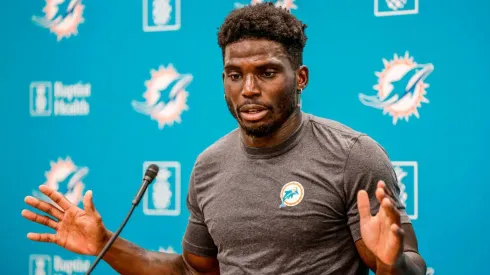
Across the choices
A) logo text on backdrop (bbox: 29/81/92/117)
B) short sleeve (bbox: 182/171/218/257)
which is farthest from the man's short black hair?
logo text on backdrop (bbox: 29/81/92/117)

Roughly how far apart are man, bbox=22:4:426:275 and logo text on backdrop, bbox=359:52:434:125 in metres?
0.70

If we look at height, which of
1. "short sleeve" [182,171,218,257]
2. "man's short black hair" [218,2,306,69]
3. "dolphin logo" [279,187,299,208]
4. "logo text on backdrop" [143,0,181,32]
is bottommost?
"short sleeve" [182,171,218,257]

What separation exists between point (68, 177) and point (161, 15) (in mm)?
839

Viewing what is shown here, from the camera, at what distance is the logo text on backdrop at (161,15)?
300 cm

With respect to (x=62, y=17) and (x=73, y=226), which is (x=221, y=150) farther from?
(x=62, y=17)

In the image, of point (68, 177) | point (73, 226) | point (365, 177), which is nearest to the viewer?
point (365, 177)

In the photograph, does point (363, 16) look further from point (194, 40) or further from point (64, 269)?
point (64, 269)

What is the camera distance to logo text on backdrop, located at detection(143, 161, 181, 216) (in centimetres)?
302

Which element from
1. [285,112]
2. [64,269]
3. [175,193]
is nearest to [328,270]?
[285,112]

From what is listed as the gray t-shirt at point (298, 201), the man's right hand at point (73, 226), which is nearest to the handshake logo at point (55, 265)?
the man's right hand at point (73, 226)

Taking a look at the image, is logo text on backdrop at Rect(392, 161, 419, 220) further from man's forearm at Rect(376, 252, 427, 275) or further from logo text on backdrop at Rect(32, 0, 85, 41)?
logo text on backdrop at Rect(32, 0, 85, 41)

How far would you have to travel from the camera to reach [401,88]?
102 inches

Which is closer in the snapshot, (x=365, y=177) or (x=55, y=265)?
(x=365, y=177)

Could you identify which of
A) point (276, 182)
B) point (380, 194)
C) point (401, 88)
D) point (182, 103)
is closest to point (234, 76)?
point (276, 182)
